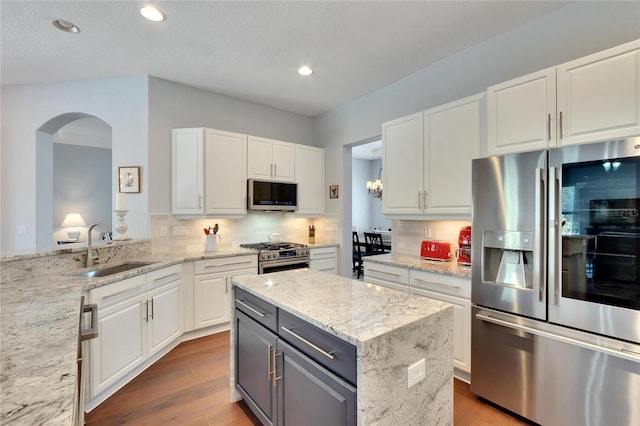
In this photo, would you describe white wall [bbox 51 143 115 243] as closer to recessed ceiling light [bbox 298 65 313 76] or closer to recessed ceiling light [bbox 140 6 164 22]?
recessed ceiling light [bbox 140 6 164 22]

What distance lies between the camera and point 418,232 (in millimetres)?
3293

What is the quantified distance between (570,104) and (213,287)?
3.49 m

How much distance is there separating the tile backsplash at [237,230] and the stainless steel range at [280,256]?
27 cm

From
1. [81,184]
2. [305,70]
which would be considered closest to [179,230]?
[305,70]

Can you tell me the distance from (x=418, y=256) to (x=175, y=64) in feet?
10.9

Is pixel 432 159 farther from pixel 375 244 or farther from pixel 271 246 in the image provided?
pixel 375 244

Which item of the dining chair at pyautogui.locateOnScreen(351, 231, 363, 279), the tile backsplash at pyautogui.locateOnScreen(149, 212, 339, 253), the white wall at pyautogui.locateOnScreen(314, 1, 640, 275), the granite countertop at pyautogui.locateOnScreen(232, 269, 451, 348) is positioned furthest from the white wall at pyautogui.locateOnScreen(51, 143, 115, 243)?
the granite countertop at pyautogui.locateOnScreen(232, 269, 451, 348)

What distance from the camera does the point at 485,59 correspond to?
273cm

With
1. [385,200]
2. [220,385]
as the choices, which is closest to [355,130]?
→ [385,200]

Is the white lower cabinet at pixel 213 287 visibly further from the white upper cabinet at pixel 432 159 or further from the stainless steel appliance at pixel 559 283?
the stainless steel appliance at pixel 559 283

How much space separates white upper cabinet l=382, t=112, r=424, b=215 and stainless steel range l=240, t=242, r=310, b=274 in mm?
1354

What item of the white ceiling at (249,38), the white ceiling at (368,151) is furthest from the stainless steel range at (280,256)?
the white ceiling at (368,151)

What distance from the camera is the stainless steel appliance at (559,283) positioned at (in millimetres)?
1567

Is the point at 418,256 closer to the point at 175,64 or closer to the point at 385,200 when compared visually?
the point at 385,200
